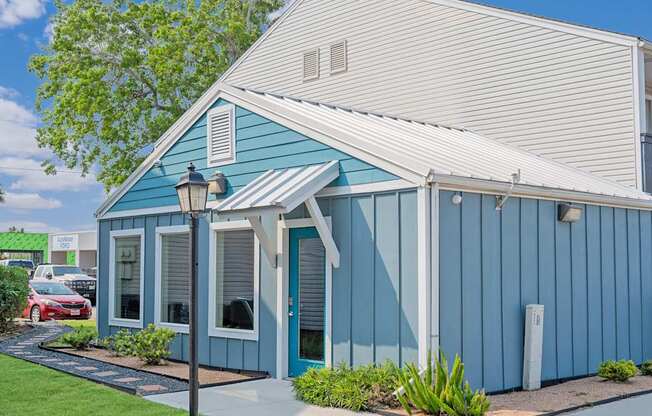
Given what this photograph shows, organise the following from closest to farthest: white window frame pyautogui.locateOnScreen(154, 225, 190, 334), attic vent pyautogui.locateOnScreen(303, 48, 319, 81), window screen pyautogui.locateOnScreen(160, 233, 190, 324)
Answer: window screen pyautogui.locateOnScreen(160, 233, 190, 324) < white window frame pyautogui.locateOnScreen(154, 225, 190, 334) < attic vent pyautogui.locateOnScreen(303, 48, 319, 81)

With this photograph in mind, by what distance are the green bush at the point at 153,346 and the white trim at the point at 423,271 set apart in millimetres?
4801

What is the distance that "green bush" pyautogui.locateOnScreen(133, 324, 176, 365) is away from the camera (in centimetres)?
1142

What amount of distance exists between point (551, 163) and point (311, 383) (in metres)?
7.01

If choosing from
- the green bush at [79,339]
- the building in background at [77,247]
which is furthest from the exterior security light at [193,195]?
the building in background at [77,247]

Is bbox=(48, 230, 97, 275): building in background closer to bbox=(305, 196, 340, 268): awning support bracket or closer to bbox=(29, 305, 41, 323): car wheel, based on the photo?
bbox=(29, 305, 41, 323): car wheel

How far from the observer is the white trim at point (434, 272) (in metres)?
8.37

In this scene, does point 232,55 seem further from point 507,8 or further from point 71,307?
point 507,8

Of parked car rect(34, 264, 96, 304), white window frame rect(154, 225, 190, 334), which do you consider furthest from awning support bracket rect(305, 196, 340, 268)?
parked car rect(34, 264, 96, 304)

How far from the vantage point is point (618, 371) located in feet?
33.2

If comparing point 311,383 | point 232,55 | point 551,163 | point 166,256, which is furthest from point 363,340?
point 232,55

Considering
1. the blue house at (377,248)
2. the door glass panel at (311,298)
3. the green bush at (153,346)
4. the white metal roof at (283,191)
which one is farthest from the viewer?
the green bush at (153,346)

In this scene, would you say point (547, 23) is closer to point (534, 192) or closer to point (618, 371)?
point (534, 192)

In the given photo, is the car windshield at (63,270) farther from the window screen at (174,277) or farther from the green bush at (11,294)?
the window screen at (174,277)

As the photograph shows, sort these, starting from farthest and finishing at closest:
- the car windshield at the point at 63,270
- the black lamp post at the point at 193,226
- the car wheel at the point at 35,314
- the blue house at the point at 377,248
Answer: the car windshield at the point at 63,270 → the car wheel at the point at 35,314 → the blue house at the point at 377,248 → the black lamp post at the point at 193,226
